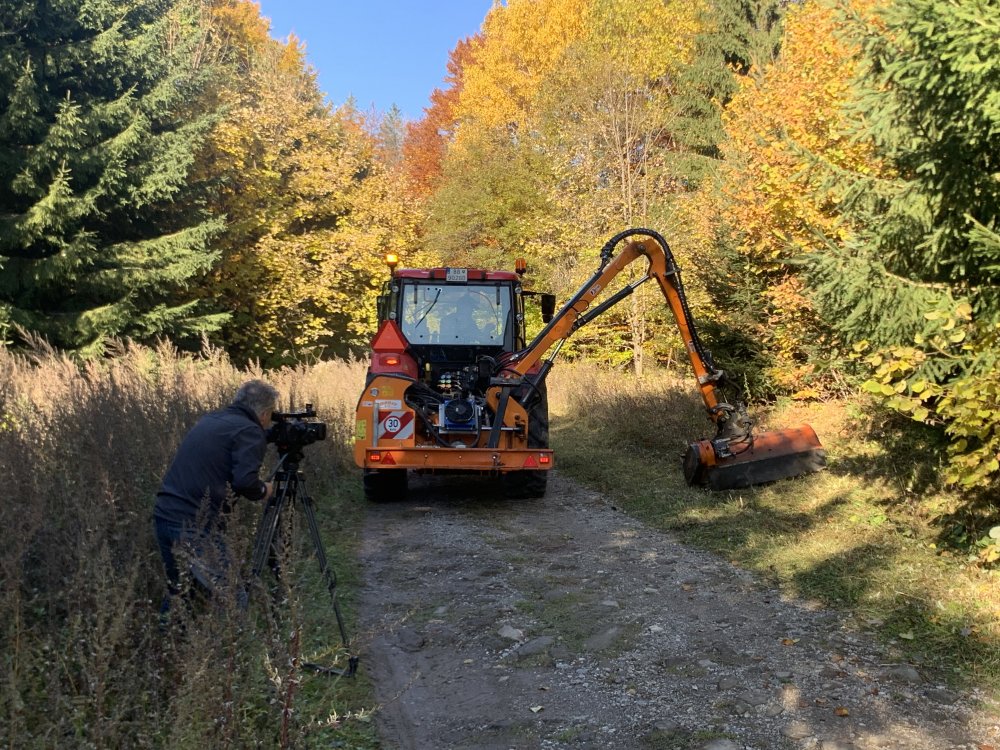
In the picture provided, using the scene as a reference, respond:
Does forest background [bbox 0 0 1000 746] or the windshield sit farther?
the windshield

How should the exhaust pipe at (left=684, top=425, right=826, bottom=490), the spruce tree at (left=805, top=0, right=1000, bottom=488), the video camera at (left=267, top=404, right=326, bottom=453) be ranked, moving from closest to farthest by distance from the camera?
the video camera at (left=267, top=404, right=326, bottom=453), the spruce tree at (left=805, top=0, right=1000, bottom=488), the exhaust pipe at (left=684, top=425, right=826, bottom=490)

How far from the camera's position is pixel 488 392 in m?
8.77

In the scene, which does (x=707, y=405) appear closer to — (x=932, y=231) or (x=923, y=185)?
(x=932, y=231)

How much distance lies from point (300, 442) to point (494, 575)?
2.42 meters

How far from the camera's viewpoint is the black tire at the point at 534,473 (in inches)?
362

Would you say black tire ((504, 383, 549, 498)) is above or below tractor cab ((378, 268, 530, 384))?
below

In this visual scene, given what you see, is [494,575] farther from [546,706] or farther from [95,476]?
[95,476]

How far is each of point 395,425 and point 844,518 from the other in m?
4.51

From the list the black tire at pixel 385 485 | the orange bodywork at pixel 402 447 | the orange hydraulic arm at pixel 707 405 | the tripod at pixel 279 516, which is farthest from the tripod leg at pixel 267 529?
the black tire at pixel 385 485

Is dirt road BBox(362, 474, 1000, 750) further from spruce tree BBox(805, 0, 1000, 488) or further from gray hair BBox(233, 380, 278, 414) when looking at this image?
spruce tree BBox(805, 0, 1000, 488)

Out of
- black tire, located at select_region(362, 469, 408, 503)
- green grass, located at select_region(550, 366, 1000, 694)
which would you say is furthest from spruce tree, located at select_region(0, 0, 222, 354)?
green grass, located at select_region(550, 366, 1000, 694)

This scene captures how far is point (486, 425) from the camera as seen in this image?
8.85 m

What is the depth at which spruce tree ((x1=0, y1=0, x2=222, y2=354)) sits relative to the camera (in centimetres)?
1566

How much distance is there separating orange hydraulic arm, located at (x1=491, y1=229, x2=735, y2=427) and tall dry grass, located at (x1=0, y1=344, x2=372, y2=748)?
2.86m
